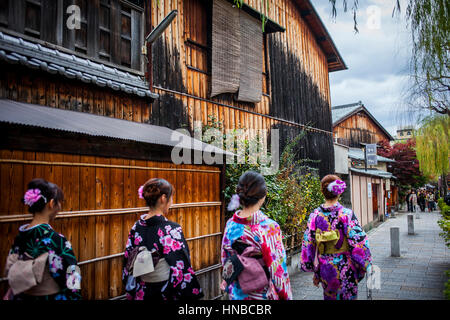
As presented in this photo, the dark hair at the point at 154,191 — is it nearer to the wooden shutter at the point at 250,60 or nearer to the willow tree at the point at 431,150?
the wooden shutter at the point at 250,60

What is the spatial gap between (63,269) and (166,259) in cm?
87

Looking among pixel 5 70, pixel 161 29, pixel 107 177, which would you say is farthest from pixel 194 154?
pixel 5 70

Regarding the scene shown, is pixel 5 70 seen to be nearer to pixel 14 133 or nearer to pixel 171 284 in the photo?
pixel 14 133

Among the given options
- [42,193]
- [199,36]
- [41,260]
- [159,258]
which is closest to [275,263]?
[159,258]

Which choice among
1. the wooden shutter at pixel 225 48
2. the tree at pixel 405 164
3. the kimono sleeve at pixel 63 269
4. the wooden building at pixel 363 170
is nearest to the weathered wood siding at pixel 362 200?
the wooden building at pixel 363 170

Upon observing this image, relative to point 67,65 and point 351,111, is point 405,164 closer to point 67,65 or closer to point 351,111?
point 351,111

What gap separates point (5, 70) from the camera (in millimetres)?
3781

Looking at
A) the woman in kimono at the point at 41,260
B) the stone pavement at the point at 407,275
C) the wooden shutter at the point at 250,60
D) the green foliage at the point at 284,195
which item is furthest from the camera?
the wooden shutter at the point at 250,60

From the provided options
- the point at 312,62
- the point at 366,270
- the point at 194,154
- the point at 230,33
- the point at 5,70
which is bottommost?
the point at 366,270

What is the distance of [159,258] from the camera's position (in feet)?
9.36

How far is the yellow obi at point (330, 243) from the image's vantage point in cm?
361

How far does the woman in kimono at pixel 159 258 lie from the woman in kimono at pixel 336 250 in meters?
1.59
